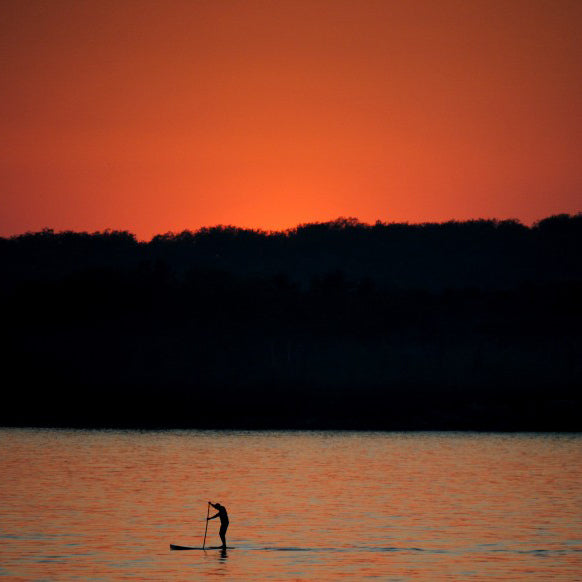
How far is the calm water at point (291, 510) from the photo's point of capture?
43812 mm

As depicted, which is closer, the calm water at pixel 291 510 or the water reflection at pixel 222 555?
the calm water at pixel 291 510

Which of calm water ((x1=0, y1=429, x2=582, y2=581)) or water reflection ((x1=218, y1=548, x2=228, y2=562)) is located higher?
calm water ((x1=0, y1=429, x2=582, y2=581))

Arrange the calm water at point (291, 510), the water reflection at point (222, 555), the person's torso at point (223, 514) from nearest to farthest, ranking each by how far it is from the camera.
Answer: the calm water at point (291, 510) → the water reflection at point (222, 555) → the person's torso at point (223, 514)

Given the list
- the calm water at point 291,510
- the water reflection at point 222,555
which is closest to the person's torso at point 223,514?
the water reflection at point 222,555

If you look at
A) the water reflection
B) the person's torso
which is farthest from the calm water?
the person's torso

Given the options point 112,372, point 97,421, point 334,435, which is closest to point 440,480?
point 334,435

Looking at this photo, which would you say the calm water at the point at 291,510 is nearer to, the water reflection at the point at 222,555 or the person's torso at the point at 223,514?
the water reflection at the point at 222,555

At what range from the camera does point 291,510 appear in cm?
6094

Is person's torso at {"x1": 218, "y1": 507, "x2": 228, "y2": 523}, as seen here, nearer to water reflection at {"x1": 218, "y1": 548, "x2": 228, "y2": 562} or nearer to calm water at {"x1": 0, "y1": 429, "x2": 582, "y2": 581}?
water reflection at {"x1": 218, "y1": 548, "x2": 228, "y2": 562}

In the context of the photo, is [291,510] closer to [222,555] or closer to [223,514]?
[223,514]

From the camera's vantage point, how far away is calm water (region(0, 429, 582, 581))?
1725 inches

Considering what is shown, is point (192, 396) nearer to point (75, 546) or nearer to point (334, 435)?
point (334, 435)

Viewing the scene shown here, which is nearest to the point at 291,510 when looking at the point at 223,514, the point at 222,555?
the point at 223,514

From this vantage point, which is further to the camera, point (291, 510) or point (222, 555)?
point (291, 510)
